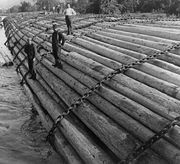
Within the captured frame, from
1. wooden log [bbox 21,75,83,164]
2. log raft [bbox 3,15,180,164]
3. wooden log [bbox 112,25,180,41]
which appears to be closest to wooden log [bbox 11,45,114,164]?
log raft [bbox 3,15,180,164]

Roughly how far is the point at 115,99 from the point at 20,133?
3.83m

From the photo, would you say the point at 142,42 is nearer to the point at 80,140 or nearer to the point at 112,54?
the point at 112,54

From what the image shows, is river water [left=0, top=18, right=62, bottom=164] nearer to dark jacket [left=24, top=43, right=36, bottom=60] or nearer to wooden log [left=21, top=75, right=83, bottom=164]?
Answer: wooden log [left=21, top=75, right=83, bottom=164]

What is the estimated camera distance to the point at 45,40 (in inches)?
608

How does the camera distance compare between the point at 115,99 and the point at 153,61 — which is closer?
the point at 115,99

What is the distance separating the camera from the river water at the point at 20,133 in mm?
7652

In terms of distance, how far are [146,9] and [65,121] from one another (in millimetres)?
33684

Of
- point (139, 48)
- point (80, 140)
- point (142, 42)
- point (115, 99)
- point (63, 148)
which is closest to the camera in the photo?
point (80, 140)

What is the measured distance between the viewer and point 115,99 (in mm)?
6750

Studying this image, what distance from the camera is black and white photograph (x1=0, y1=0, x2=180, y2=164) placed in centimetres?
543

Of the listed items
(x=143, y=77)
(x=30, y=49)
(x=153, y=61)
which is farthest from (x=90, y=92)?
(x=30, y=49)

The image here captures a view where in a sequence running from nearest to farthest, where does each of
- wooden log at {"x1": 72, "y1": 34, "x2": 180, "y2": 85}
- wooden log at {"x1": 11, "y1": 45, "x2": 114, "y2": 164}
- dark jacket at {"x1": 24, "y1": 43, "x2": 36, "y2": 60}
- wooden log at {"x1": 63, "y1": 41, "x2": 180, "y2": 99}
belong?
1. wooden log at {"x1": 11, "y1": 45, "x2": 114, "y2": 164}
2. wooden log at {"x1": 63, "y1": 41, "x2": 180, "y2": 99}
3. wooden log at {"x1": 72, "y1": 34, "x2": 180, "y2": 85}
4. dark jacket at {"x1": 24, "y1": 43, "x2": 36, "y2": 60}

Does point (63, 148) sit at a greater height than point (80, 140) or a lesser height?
lesser

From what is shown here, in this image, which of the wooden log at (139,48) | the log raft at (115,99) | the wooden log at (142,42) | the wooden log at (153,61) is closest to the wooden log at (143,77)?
the log raft at (115,99)
